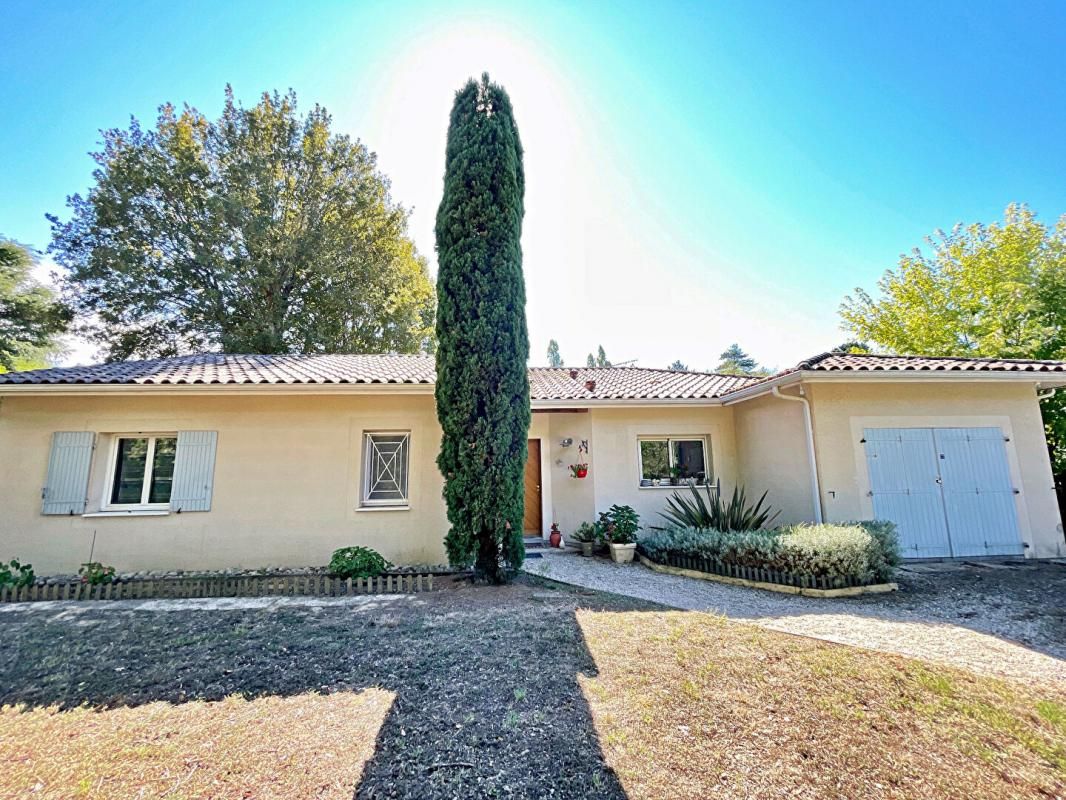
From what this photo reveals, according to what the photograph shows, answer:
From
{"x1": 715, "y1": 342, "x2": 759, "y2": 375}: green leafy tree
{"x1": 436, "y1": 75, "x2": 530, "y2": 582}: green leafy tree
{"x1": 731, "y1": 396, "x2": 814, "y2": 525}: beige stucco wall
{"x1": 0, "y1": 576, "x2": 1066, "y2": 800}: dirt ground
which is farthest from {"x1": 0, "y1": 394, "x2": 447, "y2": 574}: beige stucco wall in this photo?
{"x1": 715, "y1": 342, "x2": 759, "y2": 375}: green leafy tree

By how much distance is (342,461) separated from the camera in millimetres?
7988

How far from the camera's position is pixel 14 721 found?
3094 millimetres

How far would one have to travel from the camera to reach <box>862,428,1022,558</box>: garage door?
7719mm

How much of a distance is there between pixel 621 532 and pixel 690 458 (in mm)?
2777

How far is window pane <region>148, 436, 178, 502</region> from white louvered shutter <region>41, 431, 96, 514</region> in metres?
0.94

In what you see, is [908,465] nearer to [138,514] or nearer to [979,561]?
[979,561]

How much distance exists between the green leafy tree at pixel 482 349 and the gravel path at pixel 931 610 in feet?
5.62

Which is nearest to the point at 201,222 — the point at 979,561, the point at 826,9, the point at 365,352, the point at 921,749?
the point at 365,352

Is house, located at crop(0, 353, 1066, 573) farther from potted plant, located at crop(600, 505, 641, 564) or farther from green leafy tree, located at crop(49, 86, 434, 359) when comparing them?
green leafy tree, located at crop(49, 86, 434, 359)

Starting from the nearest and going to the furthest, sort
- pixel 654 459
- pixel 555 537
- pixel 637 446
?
pixel 555 537 → pixel 637 446 → pixel 654 459

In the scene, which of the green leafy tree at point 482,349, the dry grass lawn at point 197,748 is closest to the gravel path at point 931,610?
the green leafy tree at point 482,349

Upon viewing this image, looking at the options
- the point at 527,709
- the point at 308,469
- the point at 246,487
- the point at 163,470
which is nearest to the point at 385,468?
the point at 308,469

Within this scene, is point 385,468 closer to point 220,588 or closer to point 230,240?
point 220,588

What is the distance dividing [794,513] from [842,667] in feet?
17.2
